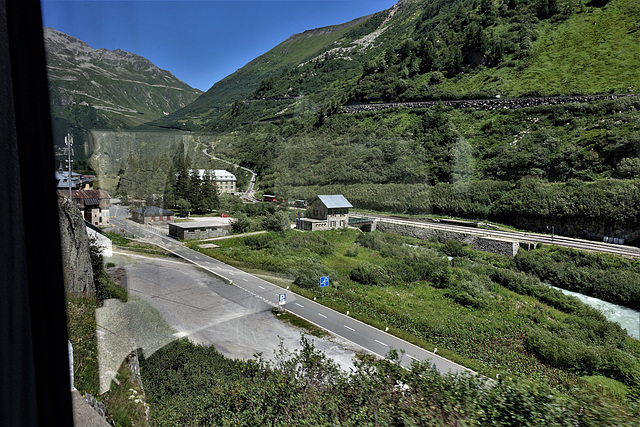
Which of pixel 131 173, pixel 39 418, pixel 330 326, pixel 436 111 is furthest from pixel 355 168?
pixel 39 418

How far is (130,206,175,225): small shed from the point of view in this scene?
299cm

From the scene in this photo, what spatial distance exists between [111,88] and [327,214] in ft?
18.2

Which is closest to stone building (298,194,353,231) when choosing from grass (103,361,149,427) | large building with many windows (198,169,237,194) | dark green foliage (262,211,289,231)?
dark green foliage (262,211,289,231)

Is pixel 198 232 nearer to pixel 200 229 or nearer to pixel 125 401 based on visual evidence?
pixel 200 229

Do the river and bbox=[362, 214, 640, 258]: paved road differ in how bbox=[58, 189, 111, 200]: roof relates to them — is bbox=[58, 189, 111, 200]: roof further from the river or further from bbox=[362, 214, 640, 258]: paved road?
bbox=[362, 214, 640, 258]: paved road

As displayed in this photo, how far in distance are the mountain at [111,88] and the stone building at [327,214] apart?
4565 millimetres

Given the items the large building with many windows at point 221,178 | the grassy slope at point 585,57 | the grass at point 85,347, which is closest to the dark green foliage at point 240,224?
the large building with many windows at point 221,178

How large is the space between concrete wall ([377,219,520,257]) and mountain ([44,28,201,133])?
5.74 m

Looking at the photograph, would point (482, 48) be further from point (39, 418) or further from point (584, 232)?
point (39, 418)

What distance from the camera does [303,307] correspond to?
3812mm

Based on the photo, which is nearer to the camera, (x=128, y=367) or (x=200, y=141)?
(x=128, y=367)

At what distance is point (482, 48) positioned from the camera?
9.40 metres

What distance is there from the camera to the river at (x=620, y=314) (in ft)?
11.6

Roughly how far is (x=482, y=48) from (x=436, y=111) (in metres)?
2.13
